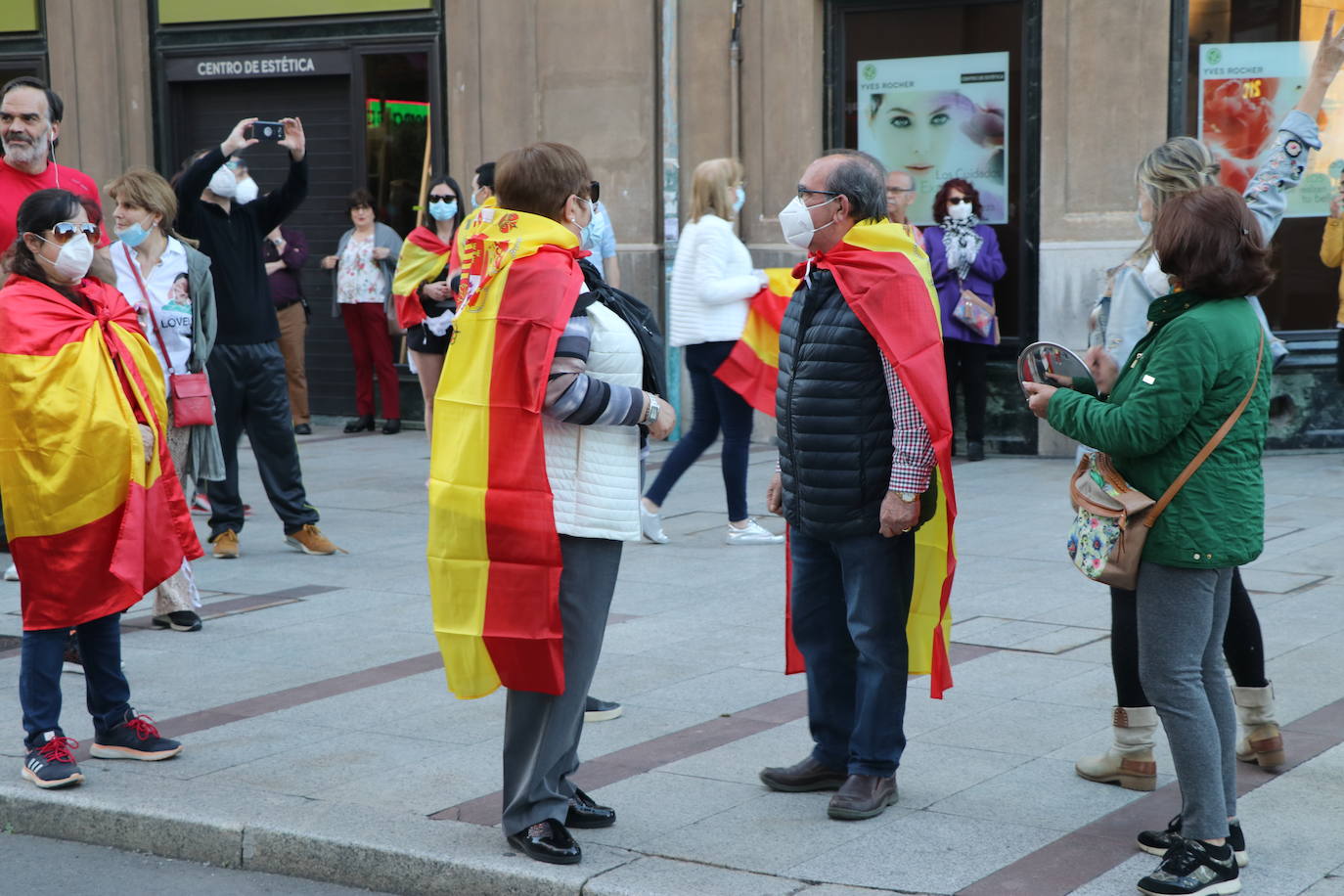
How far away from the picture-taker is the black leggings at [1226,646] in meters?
4.85

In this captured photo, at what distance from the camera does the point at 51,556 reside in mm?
5234

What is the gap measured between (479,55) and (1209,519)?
35.1 feet

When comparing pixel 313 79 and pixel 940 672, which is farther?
pixel 313 79

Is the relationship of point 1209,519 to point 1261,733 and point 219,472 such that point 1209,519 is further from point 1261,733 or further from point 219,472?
point 219,472

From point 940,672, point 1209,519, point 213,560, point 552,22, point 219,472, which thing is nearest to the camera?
point 1209,519

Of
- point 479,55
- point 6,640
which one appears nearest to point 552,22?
point 479,55

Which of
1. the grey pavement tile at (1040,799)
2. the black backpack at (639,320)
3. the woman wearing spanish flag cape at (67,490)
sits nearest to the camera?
the black backpack at (639,320)

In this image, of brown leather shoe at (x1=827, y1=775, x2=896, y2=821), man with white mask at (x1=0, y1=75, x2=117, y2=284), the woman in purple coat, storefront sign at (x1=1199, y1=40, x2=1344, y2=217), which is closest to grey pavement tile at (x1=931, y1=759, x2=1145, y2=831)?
brown leather shoe at (x1=827, y1=775, x2=896, y2=821)

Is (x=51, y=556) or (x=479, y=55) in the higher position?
(x=479, y=55)

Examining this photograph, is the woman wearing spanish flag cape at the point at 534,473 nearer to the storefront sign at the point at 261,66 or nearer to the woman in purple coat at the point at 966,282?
the woman in purple coat at the point at 966,282

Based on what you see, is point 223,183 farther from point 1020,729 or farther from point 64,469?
point 1020,729

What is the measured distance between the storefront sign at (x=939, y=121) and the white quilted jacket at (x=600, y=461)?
830 centimetres

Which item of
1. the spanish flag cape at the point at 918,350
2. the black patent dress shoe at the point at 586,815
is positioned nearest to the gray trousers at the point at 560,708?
the black patent dress shoe at the point at 586,815

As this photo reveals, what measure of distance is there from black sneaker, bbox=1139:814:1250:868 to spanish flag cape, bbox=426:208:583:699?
1549 millimetres
